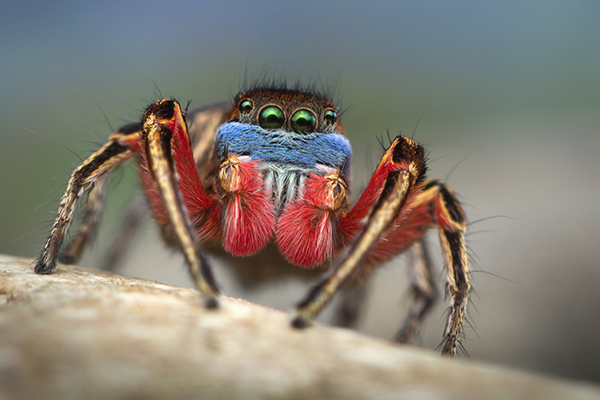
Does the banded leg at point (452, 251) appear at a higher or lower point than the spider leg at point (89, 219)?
higher

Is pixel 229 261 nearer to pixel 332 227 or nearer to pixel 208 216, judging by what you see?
pixel 208 216

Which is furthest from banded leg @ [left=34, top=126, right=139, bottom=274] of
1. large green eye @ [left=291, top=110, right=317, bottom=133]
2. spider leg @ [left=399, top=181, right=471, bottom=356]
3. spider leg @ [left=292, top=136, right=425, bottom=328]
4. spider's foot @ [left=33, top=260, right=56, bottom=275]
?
spider leg @ [left=399, top=181, right=471, bottom=356]

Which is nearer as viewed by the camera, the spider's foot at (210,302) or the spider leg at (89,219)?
the spider's foot at (210,302)

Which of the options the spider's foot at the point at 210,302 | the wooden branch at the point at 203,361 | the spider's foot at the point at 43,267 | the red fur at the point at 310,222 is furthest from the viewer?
the red fur at the point at 310,222

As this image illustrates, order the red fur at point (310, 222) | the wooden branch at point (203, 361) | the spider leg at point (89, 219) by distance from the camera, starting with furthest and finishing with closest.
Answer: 1. the spider leg at point (89, 219)
2. the red fur at point (310, 222)
3. the wooden branch at point (203, 361)

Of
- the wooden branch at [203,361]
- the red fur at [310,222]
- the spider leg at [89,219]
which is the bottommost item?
the spider leg at [89,219]

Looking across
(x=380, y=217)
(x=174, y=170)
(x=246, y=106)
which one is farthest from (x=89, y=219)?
(x=380, y=217)

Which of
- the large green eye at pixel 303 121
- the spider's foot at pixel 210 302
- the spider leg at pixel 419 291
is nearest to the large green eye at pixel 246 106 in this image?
the large green eye at pixel 303 121

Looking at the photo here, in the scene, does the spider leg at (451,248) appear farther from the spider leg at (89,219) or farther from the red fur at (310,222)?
the spider leg at (89,219)
